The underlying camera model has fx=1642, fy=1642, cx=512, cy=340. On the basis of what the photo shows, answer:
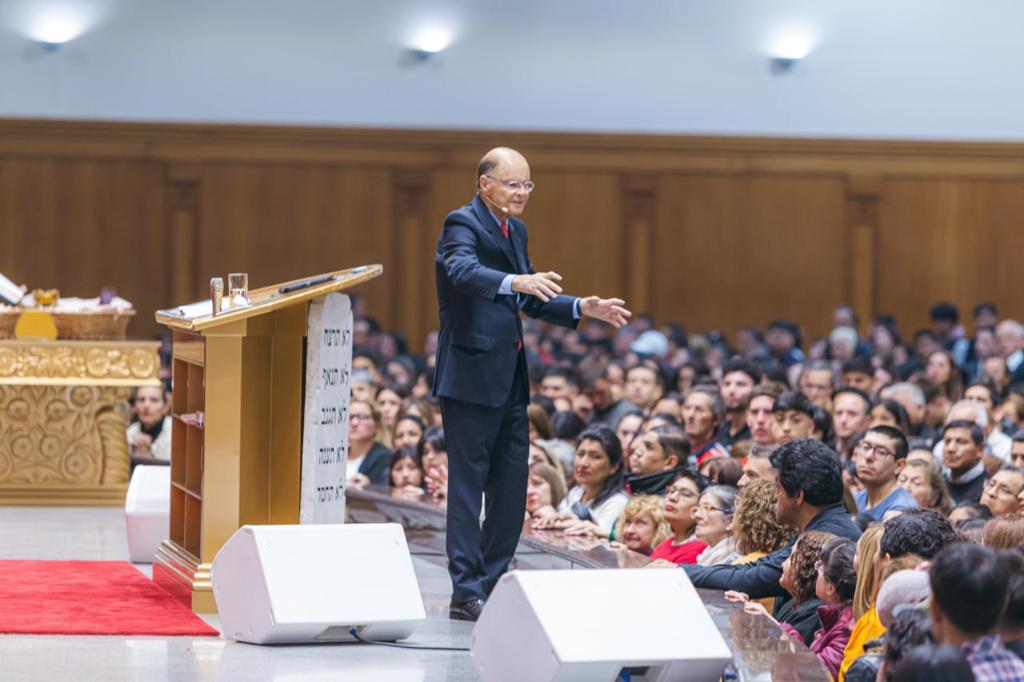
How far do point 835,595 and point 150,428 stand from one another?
493 centimetres

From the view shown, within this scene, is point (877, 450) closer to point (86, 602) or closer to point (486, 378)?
point (486, 378)

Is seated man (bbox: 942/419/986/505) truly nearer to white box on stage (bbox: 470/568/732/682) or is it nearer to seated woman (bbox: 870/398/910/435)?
seated woman (bbox: 870/398/910/435)

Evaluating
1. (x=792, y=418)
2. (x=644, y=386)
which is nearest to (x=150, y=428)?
(x=644, y=386)

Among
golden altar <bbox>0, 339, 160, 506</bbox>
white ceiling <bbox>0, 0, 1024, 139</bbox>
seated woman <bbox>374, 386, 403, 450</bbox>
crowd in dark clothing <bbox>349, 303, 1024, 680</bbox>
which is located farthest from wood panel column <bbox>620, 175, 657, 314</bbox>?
golden altar <bbox>0, 339, 160, 506</bbox>

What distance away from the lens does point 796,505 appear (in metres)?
4.57

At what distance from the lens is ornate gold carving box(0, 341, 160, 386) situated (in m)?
7.33

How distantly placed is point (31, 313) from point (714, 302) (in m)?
9.49

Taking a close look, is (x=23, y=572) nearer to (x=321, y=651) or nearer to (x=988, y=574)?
(x=321, y=651)

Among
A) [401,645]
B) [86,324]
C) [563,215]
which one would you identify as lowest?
[401,645]

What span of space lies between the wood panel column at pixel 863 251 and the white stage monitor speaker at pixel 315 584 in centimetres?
1213

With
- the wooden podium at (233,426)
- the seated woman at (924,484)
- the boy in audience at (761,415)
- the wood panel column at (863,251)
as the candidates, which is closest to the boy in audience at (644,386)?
the boy in audience at (761,415)

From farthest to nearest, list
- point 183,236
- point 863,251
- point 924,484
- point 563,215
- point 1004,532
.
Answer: point 863,251, point 563,215, point 183,236, point 924,484, point 1004,532

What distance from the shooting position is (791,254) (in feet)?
52.3

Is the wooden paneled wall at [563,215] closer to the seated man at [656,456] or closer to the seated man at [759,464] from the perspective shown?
the seated man at [656,456]
